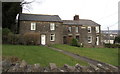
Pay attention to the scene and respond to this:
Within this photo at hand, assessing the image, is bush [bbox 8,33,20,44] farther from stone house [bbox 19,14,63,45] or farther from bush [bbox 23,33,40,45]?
stone house [bbox 19,14,63,45]

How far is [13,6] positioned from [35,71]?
22.8 m

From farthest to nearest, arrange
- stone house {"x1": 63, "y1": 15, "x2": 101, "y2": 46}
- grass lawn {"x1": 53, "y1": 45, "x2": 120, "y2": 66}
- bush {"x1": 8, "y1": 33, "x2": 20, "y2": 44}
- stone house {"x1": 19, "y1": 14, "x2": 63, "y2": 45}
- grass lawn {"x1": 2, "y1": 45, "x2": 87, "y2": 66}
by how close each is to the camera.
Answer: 1. stone house {"x1": 63, "y1": 15, "x2": 101, "y2": 46}
2. stone house {"x1": 19, "y1": 14, "x2": 63, "y2": 45}
3. bush {"x1": 8, "y1": 33, "x2": 20, "y2": 44}
4. grass lawn {"x1": 53, "y1": 45, "x2": 120, "y2": 66}
5. grass lawn {"x1": 2, "y1": 45, "x2": 87, "y2": 66}

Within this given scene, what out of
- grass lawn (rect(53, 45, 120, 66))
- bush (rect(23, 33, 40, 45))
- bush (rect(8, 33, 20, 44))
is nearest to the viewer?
grass lawn (rect(53, 45, 120, 66))

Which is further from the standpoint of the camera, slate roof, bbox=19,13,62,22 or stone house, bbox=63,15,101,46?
stone house, bbox=63,15,101,46

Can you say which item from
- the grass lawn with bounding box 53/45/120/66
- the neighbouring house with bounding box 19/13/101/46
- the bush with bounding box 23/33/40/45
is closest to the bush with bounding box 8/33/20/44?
the bush with bounding box 23/33/40/45

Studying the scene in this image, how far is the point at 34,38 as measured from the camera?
2383 cm

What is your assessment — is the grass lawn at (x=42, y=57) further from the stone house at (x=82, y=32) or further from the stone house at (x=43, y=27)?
the stone house at (x=82, y=32)

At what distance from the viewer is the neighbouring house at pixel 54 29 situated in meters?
28.5

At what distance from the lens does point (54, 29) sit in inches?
1182

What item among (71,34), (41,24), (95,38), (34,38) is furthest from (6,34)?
(95,38)

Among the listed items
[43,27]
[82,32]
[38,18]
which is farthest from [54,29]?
[82,32]

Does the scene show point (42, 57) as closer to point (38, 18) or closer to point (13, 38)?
point (13, 38)

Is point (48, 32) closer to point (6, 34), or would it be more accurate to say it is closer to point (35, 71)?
point (6, 34)

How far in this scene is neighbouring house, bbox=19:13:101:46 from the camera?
28492mm
